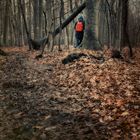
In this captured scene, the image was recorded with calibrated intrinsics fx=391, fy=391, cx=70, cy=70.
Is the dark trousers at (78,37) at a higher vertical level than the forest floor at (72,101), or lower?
higher

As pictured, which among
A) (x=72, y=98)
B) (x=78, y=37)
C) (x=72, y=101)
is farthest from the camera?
(x=78, y=37)

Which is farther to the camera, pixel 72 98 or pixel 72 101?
pixel 72 98

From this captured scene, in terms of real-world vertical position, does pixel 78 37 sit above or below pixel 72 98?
above

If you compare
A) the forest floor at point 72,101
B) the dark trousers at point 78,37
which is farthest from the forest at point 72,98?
the dark trousers at point 78,37

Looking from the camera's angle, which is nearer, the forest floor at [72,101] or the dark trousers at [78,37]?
the forest floor at [72,101]

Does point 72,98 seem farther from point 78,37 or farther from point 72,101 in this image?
point 78,37

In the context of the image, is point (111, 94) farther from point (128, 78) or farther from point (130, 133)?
point (130, 133)

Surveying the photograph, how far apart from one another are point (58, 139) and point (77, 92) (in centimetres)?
350

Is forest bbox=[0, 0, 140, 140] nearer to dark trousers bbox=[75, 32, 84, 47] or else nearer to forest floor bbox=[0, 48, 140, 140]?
forest floor bbox=[0, 48, 140, 140]

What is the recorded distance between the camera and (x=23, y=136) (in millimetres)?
7414

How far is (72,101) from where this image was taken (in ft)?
32.0

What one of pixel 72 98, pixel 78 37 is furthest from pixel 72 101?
pixel 78 37

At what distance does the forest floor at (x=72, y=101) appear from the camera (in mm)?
7547

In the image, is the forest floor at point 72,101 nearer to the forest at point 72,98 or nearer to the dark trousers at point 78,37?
the forest at point 72,98
